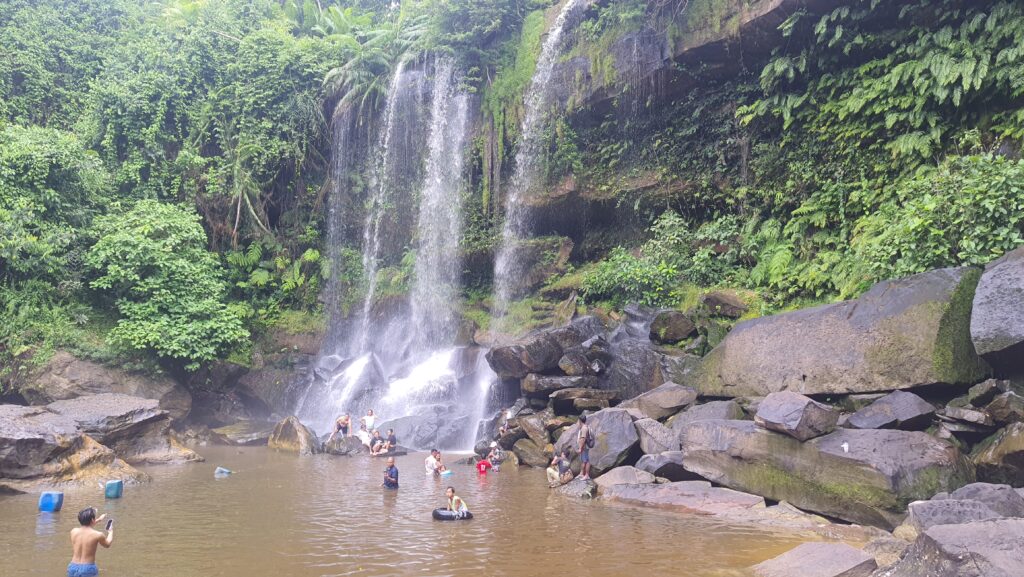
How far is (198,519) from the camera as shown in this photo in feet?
27.6

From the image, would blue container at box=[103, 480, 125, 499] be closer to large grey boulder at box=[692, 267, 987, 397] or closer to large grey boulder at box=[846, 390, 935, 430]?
large grey boulder at box=[692, 267, 987, 397]

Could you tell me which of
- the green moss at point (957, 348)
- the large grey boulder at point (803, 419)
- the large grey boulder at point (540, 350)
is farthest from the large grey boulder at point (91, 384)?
the green moss at point (957, 348)

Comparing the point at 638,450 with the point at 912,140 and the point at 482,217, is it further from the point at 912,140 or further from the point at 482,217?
the point at 482,217

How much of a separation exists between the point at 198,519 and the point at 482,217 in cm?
1525

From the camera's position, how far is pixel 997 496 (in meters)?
6.38

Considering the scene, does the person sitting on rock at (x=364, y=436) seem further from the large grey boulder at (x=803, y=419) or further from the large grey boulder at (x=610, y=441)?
the large grey boulder at (x=803, y=419)

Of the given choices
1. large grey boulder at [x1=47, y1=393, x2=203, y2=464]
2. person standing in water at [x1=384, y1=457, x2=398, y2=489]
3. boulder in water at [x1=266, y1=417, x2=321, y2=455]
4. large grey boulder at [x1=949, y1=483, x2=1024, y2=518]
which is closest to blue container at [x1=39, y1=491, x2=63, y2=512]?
person standing in water at [x1=384, y1=457, x2=398, y2=489]

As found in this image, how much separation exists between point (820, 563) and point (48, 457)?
11627mm

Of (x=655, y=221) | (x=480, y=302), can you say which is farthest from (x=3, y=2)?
(x=655, y=221)

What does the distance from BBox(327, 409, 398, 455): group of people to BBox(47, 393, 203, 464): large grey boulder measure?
325cm

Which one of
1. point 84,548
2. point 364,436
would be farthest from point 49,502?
point 364,436

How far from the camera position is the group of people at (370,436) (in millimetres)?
15109

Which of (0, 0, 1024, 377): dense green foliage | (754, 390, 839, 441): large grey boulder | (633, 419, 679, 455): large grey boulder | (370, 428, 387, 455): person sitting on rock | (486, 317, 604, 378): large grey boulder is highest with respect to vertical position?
(0, 0, 1024, 377): dense green foliage

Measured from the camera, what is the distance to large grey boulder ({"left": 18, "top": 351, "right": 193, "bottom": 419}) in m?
16.3
